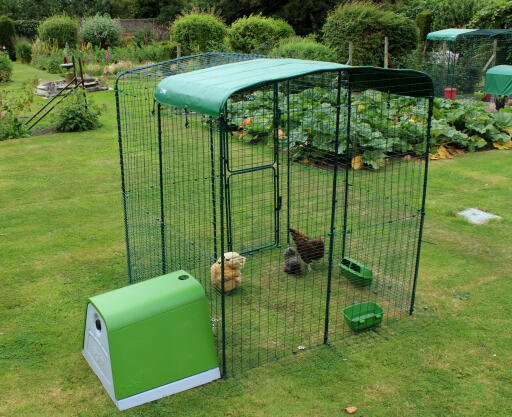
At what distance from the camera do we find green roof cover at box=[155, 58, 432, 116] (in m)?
3.86

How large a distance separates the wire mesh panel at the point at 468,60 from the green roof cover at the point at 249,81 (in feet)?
43.0

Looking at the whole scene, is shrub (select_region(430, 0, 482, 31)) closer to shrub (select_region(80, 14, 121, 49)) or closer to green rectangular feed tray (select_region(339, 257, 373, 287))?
shrub (select_region(80, 14, 121, 49))

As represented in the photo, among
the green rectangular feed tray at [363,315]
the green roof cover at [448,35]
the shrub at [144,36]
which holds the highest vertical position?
the green roof cover at [448,35]

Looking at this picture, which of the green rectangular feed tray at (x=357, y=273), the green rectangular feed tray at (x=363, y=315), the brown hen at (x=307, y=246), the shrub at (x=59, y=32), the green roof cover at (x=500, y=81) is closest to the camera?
the green rectangular feed tray at (x=363, y=315)

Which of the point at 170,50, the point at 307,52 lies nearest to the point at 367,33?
the point at 307,52

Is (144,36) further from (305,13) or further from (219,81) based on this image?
(219,81)

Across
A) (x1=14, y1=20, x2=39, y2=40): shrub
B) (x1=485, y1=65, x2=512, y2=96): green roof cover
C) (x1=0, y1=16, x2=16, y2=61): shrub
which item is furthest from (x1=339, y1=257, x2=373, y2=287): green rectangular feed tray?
(x1=14, y1=20, x2=39, y2=40): shrub

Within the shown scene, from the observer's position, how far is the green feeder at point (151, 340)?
4082mm

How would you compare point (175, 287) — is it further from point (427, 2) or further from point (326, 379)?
point (427, 2)

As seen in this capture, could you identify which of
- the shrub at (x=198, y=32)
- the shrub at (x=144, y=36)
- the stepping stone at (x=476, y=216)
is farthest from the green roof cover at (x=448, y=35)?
the shrub at (x=144, y=36)

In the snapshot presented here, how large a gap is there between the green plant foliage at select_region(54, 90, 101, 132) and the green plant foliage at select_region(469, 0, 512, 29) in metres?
16.6

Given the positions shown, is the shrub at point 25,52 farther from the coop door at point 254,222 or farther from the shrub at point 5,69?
the coop door at point 254,222

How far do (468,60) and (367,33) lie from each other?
372 cm

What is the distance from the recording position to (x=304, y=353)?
4.85 m
